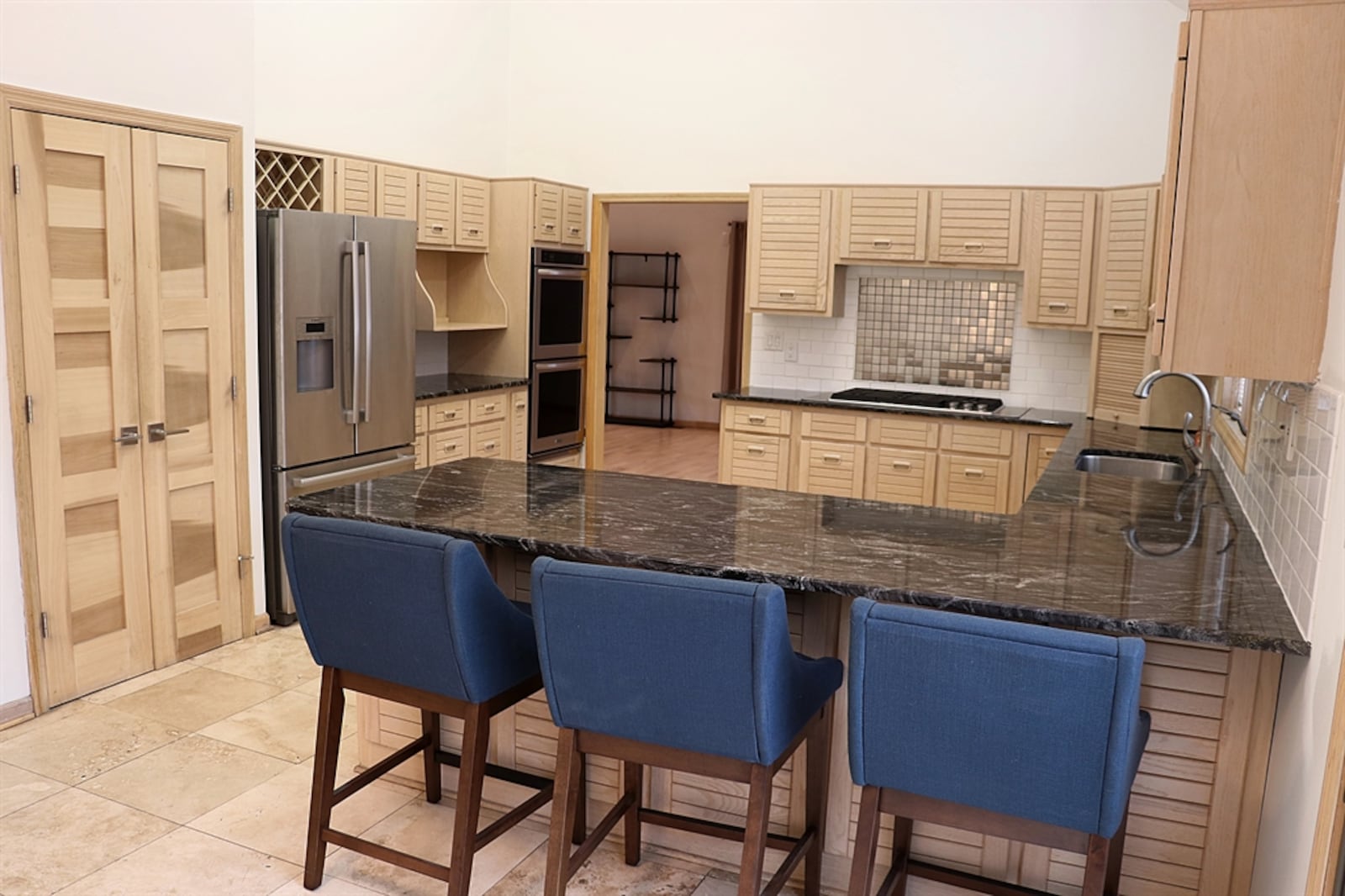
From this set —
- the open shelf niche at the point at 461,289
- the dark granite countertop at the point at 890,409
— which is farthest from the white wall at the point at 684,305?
the dark granite countertop at the point at 890,409

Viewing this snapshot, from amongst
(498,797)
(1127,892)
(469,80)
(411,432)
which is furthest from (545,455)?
(1127,892)

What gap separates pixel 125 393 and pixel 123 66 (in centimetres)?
115

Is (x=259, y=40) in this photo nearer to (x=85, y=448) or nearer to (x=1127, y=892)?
(x=85, y=448)

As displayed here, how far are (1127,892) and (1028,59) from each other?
4850 mm

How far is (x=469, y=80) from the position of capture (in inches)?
268

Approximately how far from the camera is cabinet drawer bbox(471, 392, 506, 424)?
6164 mm

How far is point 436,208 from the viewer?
618cm

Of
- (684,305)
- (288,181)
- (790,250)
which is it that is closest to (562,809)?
(288,181)

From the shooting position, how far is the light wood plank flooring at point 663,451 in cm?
876

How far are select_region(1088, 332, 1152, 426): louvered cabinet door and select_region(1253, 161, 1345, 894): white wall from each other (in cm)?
341

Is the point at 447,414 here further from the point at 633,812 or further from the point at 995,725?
the point at 995,725

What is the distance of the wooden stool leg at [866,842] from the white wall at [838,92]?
189 inches

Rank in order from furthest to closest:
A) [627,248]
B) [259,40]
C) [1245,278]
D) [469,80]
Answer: [627,248]
[469,80]
[259,40]
[1245,278]

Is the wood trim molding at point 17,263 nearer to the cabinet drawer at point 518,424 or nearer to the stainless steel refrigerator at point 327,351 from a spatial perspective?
the stainless steel refrigerator at point 327,351
